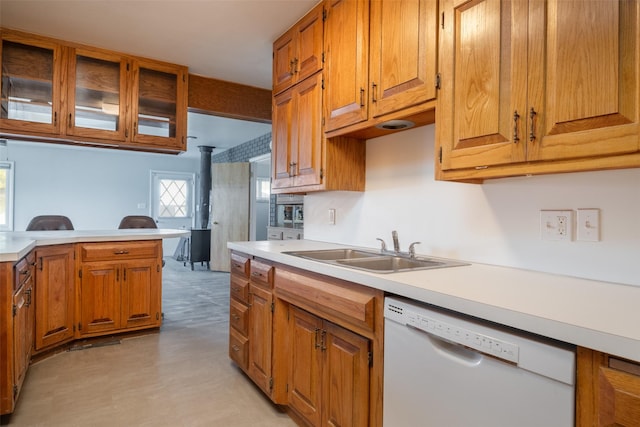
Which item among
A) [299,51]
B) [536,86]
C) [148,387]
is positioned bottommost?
[148,387]

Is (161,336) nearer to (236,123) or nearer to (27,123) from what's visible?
(27,123)

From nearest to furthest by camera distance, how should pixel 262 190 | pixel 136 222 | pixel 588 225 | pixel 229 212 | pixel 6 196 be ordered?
pixel 588 225 < pixel 136 222 < pixel 229 212 < pixel 6 196 < pixel 262 190

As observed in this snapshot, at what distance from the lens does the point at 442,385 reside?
105 cm

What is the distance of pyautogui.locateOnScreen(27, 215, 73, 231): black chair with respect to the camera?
141 inches

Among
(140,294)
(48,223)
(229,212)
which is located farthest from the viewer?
(229,212)

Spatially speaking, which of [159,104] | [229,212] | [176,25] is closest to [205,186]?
[229,212]

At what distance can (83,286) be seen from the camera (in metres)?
2.92

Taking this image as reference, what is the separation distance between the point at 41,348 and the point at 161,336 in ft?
2.78

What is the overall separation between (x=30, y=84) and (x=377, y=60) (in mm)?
2759

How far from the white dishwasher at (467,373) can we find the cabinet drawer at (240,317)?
1264mm

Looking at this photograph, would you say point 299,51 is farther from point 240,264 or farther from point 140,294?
point 140,294

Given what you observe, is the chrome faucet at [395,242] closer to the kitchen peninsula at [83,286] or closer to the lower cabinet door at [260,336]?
the lower cabinet door at [260,336]

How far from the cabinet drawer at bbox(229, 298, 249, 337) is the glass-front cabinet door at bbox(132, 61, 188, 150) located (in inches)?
65.6

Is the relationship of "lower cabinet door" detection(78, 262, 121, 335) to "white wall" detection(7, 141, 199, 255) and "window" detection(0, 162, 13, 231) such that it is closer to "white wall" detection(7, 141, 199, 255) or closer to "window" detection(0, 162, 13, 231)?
"white wall" detection(7, 141, 199, 255)
